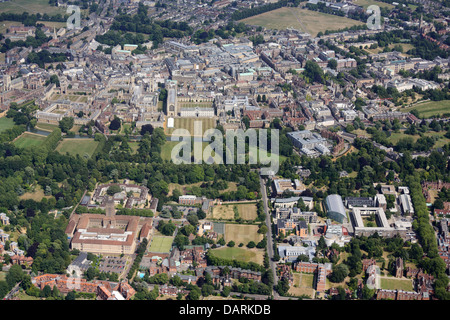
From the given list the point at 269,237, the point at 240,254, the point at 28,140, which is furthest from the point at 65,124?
the point at 240,254

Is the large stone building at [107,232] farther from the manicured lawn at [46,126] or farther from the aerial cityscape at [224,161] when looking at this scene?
the manicured lawn at [46,126]

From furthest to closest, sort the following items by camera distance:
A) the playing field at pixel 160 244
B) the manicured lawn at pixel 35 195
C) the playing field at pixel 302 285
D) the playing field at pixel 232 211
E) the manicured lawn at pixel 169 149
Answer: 1. the manicured lawn at pixel 169 149
2. the manicured lawn at pixel 35 195
3. the playing field at pixel 232 211
4. the playing field at pixel 160 244
5. the playing field at pixel 302 285

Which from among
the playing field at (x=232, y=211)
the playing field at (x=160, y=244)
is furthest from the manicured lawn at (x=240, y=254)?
the playing field at (x=232, y=211)

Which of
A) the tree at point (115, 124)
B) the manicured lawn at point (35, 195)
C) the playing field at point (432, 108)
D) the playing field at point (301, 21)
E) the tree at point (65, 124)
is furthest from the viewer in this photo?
the playing field at point (301, 21)

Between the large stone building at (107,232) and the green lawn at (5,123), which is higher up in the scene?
the green lawn at (5,123)

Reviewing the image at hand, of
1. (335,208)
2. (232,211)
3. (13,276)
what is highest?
(335,208)

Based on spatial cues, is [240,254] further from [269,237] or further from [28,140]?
[28,140]
